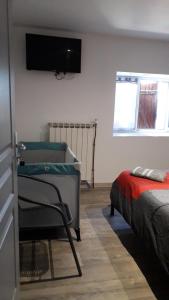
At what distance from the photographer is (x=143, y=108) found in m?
3.94

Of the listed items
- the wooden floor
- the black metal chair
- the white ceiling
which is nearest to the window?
the white ceiling

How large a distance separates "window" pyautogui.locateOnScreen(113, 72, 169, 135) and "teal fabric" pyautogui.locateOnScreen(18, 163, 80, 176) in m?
1.84

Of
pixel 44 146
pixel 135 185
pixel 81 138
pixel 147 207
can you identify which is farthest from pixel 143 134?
pixel 147 207

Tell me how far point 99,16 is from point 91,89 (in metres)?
1.04

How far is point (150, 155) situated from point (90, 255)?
2.23 meters

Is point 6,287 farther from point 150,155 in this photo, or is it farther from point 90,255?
point 150,155

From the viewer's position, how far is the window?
12.5 feet

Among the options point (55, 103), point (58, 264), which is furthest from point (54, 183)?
point (55, 103)

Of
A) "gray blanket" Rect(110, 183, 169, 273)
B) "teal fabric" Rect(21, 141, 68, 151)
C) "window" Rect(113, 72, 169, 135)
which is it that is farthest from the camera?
"window" Rect(113, 72, 169, 135)

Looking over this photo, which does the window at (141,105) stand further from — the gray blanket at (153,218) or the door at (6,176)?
the door at (6,176)

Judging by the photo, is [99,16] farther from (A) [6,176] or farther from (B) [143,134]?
(A) [6,176]

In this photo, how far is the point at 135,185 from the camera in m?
2.26

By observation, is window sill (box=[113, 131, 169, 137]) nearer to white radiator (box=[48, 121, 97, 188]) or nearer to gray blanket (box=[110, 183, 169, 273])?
white radiator (box=[48, 121, 97, 188])

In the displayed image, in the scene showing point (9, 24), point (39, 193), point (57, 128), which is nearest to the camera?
point (9, 24)
